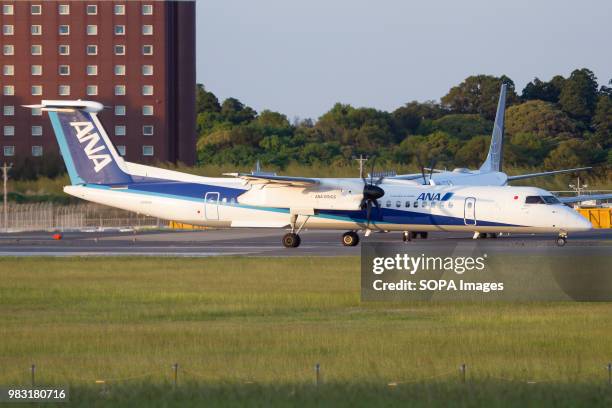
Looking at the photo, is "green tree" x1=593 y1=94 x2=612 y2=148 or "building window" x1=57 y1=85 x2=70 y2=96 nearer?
"building window" x1=57 y1=85 x2=70 y2=96

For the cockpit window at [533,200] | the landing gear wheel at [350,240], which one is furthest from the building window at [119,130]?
the cockpit window at [533,200]

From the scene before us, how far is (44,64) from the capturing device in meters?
98.8

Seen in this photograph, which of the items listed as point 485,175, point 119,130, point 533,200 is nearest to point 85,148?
point 533,200

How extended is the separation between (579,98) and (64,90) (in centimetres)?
5264

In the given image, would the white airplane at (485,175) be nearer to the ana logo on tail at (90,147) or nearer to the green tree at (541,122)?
the ana logo on tail at (90,147)

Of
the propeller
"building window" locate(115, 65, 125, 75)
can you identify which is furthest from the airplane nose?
"building window" locate(115, 65, 125, 75)

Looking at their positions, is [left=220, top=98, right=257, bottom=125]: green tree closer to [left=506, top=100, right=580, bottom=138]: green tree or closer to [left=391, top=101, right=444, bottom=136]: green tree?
[left=391, top=101, right=444, bottom=136]: green tree

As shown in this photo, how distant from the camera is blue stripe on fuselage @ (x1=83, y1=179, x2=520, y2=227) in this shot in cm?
4028

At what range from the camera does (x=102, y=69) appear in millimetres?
98750

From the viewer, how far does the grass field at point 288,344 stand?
43.5 ft

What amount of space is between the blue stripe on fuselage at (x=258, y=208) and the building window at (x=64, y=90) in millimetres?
57790

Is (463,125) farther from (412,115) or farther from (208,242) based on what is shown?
(208,242)

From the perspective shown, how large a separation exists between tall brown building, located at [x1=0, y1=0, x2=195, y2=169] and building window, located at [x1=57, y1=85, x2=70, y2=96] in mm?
93

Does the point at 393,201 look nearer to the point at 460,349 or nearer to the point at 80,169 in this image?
the point at 80,169
